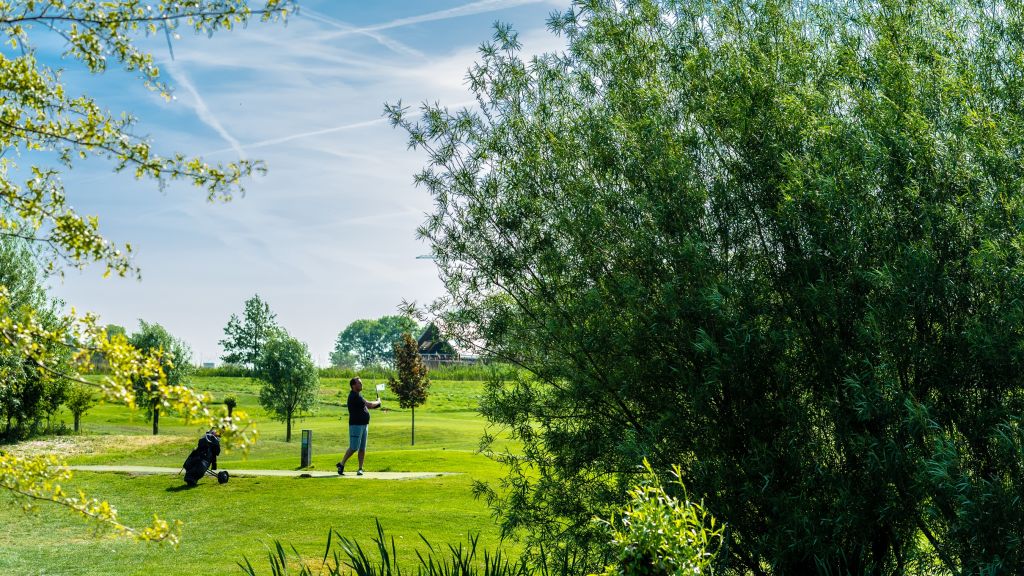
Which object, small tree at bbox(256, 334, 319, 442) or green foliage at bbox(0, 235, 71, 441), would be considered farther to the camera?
small tree at bbox(256, 334, 319, 442)

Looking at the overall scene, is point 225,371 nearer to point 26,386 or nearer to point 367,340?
point 26,386

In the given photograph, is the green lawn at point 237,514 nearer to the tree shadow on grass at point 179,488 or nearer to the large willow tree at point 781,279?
the tree shadow on grass at point 179,488

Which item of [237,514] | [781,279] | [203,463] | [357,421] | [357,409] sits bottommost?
[237,514]

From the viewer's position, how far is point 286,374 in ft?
106

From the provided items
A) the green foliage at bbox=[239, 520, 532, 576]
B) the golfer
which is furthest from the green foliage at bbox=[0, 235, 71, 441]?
the green foliage at bbox=[239, 520, 532, 576]

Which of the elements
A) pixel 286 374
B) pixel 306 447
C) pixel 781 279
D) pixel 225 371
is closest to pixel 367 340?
pixel 225 371

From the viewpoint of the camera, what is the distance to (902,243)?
6895mm

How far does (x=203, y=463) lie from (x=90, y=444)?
493 inches

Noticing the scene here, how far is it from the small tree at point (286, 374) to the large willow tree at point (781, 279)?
24.4m

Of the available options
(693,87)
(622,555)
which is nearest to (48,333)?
(622,555)

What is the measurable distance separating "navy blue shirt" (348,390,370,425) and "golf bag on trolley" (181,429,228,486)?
3.10 m

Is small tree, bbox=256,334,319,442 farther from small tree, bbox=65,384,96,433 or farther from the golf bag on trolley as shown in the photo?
the golf bag on trolley

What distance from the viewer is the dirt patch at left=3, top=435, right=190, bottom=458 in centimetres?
2672

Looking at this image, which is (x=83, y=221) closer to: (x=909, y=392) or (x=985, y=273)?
(x=909, y=392)
